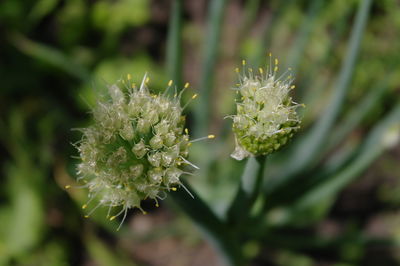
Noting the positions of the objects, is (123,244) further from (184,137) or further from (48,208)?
(184,137)

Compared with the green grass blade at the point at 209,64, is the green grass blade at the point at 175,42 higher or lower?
lower

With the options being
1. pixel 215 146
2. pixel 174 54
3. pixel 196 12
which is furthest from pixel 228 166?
pixel 196 12

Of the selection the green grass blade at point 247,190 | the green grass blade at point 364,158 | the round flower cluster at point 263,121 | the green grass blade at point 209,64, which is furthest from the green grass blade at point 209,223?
the green grass blade at point 209,64

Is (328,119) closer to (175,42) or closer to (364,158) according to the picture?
(364,158)

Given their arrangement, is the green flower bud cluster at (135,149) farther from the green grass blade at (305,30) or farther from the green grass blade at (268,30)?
the green grass blade at (268,30)

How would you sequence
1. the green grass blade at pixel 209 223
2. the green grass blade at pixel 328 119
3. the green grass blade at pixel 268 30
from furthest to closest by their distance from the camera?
1. the green grass blade at pixel 268 30
2. the green grass blade at pixel 328 119
3. the green grass blade at pixel 209 223

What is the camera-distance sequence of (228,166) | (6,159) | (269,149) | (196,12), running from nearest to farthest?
(269,149), (228,166), (6,159), (196,12)
